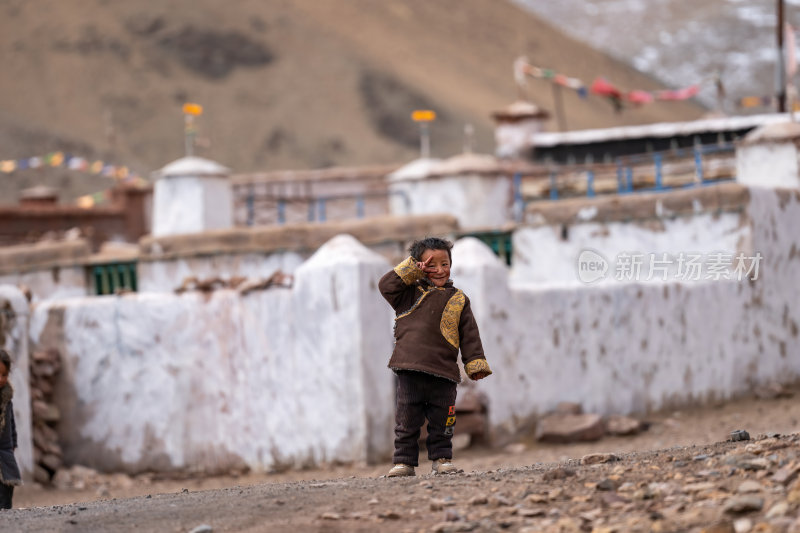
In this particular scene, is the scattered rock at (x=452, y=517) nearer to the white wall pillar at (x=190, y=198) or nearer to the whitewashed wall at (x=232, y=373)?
the whitewashed wall at (x=232, y=373)

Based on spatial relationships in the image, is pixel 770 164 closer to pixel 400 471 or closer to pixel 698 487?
pixel 400 471

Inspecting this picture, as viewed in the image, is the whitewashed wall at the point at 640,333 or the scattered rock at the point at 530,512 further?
the whitewashed wall at the point at 640,333

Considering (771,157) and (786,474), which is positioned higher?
(771,157)

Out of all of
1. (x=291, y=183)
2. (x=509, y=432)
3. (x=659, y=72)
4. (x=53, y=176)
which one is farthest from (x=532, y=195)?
(x=659, y=72)

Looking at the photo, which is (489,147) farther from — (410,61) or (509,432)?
(509,432)

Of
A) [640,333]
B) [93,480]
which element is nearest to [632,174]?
[640,333]

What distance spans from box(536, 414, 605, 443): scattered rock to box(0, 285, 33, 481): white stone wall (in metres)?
4.49

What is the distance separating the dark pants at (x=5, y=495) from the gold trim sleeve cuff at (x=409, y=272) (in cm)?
270

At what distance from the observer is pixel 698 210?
1341 centimetres

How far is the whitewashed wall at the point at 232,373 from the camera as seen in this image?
34.2 feet

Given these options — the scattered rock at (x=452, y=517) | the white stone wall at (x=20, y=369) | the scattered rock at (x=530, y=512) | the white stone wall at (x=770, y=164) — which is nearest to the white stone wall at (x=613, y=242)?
the white stone wall at (x=770, y=164)

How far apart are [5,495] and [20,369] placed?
3.16 metres

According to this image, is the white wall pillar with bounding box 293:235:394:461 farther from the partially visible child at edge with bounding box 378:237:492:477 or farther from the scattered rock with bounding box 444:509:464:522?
the scattered rock with bounding box 444:509:464:522

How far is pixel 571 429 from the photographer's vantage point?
433 inches
